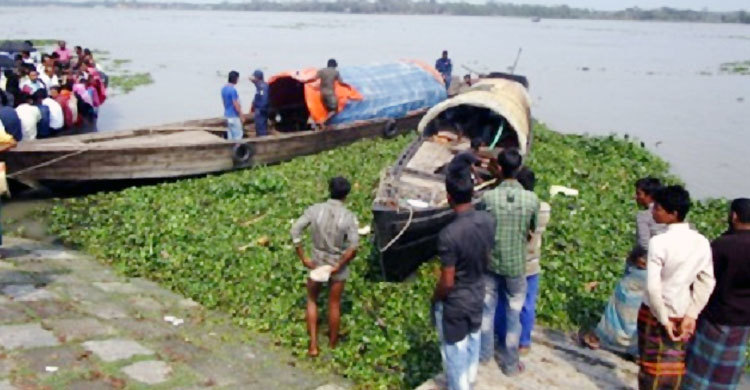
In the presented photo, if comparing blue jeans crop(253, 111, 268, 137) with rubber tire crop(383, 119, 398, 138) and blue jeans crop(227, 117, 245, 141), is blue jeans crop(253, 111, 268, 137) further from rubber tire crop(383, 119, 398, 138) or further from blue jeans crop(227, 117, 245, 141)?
rubber tire crop(383, 119, 398, 138)

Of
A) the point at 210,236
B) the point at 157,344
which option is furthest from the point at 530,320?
the point at 210,236

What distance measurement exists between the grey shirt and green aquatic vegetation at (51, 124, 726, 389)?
1.05 meters

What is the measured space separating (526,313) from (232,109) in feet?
27.4

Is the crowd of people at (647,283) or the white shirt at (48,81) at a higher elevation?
the white shirt at (48,81)

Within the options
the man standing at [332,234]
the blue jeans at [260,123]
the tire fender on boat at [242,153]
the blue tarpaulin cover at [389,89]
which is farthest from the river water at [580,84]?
the man standing at [332,234]

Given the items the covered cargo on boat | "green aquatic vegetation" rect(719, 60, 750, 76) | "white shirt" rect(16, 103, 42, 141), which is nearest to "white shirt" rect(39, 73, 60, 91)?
"white shirt" rect(16, 103, 42, 141)

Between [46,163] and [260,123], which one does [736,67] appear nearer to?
[260,123]

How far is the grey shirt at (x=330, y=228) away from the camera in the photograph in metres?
5.73

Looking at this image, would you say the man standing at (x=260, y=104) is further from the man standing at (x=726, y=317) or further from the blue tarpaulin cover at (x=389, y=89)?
the man standing at (x=726, y=317)

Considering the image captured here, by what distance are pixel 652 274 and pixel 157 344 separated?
4414 mm

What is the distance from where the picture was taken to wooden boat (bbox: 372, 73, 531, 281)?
7402 millimetres

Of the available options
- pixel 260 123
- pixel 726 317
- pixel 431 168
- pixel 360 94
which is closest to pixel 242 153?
pixel 260 123

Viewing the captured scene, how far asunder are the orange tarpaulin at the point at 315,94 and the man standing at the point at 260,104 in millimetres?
663

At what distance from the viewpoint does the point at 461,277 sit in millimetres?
4418
